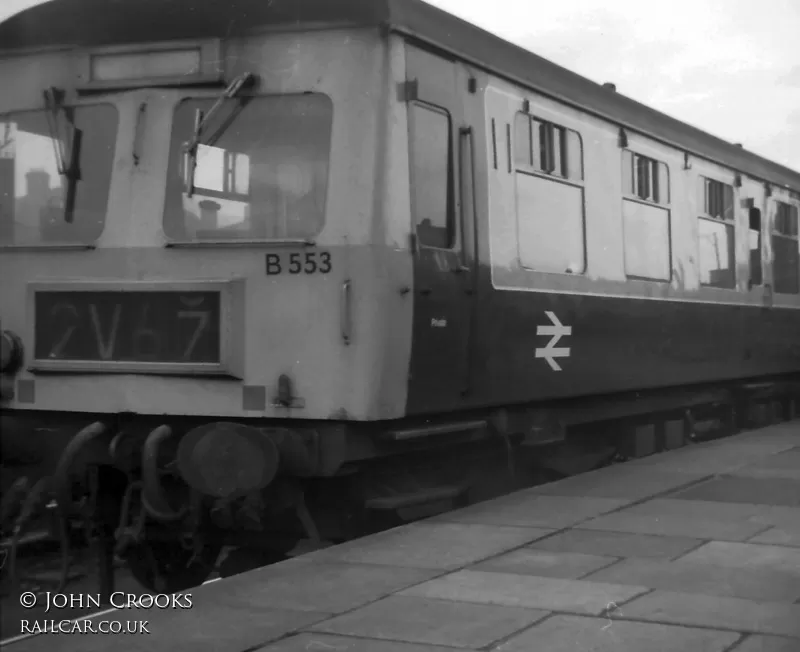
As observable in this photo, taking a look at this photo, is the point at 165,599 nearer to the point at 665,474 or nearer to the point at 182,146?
the point at 182,146

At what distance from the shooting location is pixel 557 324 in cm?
807

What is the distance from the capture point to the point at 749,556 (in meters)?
5.62

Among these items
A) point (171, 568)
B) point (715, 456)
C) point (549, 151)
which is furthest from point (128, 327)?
point (715, 456)

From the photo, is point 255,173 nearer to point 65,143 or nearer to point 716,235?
point 65,143

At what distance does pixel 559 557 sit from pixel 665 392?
5212 millimetres

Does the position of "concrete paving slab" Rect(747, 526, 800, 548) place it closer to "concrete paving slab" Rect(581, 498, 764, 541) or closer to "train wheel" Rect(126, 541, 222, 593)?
"concrete paving slab" Rect(581, 498, 764, 541)

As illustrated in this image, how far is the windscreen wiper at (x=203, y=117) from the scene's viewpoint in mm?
6500

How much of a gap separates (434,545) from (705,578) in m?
1.37

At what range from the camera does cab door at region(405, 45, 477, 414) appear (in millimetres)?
6582

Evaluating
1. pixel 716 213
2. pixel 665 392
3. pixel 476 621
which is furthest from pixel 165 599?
pixel 716 213

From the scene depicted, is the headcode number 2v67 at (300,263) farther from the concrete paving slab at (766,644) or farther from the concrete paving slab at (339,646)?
the concrete paving slab at (766,644)

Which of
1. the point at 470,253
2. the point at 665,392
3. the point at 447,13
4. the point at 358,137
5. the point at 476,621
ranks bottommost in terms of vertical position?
the point at 476,621

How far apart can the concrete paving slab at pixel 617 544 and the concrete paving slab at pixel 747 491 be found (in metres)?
1.46

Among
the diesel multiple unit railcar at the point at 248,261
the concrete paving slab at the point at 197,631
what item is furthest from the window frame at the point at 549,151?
the concrete paving slab at the point at 197,631
